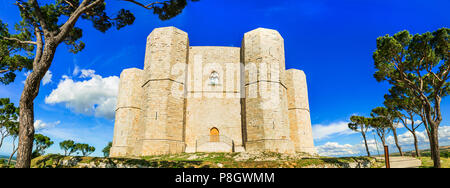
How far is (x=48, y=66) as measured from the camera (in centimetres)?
682

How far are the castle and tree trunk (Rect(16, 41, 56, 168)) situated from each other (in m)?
9.64

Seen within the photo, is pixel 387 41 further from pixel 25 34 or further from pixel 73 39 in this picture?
pixel 25 34

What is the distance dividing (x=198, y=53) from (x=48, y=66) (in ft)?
46.9

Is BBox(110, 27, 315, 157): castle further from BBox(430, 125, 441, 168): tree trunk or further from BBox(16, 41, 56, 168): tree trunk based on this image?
BBox(16, 41, 56, 168): tree trunk

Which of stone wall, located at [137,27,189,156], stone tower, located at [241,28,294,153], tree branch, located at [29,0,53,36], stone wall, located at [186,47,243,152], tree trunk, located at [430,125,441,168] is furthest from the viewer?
stone wall, located at [186,47,243,152]

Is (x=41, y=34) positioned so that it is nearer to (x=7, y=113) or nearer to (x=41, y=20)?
(x=41, y=20)

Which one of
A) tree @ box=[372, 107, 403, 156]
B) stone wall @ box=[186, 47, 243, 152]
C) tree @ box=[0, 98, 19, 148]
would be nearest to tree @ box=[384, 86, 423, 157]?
tree @ box=[372, 107, 403, 156]

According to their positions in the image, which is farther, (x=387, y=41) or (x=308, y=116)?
(x=308, y=116)

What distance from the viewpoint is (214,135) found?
1888cm

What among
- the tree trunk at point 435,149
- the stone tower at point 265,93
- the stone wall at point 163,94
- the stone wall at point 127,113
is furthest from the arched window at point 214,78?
the tree trunk at point 435,149

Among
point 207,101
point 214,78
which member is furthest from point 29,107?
point 214,78

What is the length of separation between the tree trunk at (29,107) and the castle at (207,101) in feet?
31.6

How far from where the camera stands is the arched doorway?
61.4 feet
